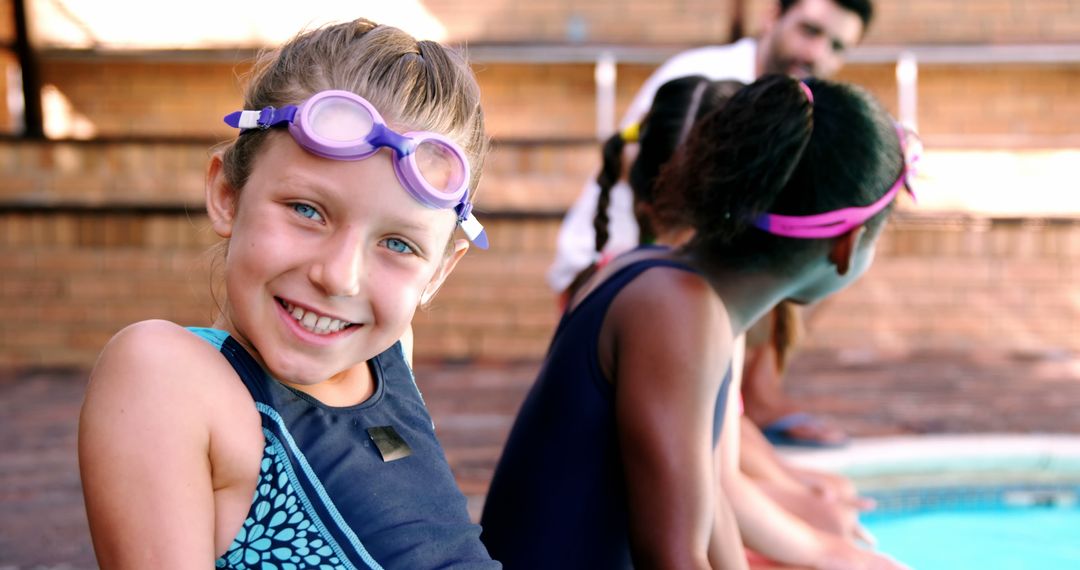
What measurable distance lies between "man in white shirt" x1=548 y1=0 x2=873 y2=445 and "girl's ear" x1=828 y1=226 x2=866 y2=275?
1.91 m

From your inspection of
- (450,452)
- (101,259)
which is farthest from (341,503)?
(101,259)

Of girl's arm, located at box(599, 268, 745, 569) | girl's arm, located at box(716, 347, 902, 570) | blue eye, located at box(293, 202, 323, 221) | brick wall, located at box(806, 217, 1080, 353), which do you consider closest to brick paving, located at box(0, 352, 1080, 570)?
brick wall, located at box(806, 217, 1080, 353)

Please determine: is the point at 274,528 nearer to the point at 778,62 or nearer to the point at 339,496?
the point at 339,496

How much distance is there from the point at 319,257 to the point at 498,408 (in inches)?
160

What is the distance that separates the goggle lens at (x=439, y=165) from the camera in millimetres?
1244

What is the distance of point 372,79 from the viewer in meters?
1.27

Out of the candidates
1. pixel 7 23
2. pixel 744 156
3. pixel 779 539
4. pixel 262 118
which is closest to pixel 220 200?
pixel 262 118

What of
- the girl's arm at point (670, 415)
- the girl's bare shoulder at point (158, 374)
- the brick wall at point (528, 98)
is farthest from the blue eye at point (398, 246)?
the brick wall at point (528, 98)

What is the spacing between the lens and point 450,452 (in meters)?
4.25

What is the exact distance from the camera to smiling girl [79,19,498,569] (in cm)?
107

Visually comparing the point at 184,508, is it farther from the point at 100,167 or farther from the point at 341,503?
the point at 100,167

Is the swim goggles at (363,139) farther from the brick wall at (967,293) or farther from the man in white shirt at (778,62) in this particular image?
the brick wall at (967,293)

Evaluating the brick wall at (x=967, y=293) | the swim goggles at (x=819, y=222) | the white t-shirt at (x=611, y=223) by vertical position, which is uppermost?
the swim goggles at (x=819, y=222)

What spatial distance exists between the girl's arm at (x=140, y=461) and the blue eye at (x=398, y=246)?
10.8 inches
